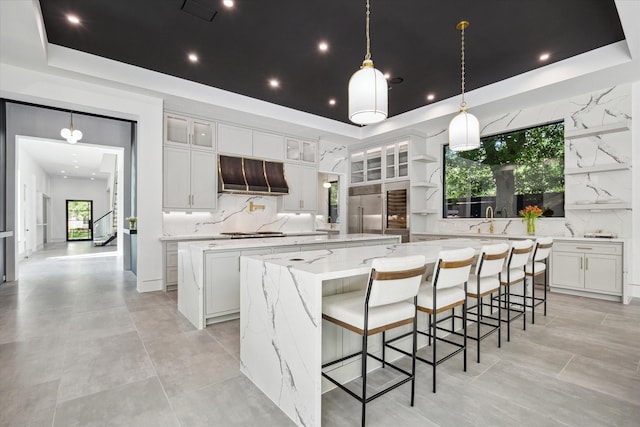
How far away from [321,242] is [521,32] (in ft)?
10.9

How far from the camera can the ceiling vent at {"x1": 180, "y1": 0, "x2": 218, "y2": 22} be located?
299 cm

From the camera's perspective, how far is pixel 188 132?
5.33 m

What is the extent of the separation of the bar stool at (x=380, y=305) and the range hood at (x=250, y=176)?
13.7 feet

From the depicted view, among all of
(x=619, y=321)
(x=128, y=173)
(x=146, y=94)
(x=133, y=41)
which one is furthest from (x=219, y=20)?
(x=619, y=321)

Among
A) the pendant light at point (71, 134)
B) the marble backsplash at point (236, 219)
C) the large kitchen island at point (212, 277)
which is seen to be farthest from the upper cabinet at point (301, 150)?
the pendant light at point (71, 134)

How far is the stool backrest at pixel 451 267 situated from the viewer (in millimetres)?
2109

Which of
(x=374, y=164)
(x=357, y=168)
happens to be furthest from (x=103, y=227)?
(x=374, y=164)

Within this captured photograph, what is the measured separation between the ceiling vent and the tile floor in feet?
10.7

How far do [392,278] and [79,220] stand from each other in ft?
59.8

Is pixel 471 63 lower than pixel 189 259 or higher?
higher

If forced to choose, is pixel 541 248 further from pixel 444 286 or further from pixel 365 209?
pixel 365 209

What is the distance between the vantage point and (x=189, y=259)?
3.46 m

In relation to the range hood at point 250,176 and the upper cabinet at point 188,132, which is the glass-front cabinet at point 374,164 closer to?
the range hood at point 250,176

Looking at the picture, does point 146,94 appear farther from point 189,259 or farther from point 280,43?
point 189,259
